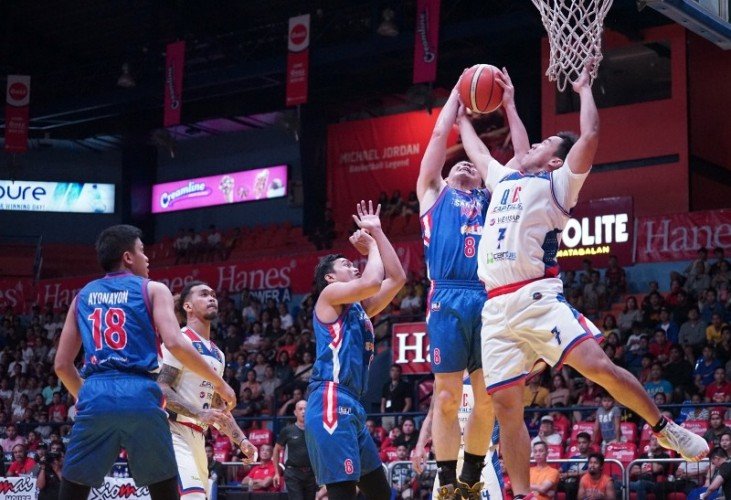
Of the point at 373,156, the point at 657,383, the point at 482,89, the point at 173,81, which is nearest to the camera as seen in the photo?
the point at 482,89

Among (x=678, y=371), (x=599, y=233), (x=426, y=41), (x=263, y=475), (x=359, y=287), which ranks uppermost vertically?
(x=426, y=41)

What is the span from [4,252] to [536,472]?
26303 millimetres

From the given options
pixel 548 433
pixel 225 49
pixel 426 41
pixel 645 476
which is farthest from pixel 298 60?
pixel 645 476

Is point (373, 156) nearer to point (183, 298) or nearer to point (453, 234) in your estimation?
Result: point (183, 298)

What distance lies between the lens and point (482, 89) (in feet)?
24.6

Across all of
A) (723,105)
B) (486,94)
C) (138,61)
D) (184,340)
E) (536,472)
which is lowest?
(536,472)

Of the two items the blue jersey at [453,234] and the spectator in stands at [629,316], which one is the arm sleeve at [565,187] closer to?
the blue jersey at [453,234]

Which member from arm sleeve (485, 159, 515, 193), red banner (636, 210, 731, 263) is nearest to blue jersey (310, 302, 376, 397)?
arm sleeve (485, 159, 515, 193)

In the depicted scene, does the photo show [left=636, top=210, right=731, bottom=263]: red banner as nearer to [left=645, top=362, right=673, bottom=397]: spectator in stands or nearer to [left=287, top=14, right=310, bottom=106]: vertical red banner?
[left=645, top=362, right=673, bottom=397]: spectator in stands

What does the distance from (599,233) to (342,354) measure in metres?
14.8

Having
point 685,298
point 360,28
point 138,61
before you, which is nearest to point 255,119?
point 138,61

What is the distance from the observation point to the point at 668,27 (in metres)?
23.5

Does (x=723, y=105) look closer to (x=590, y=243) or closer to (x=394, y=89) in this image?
(x=590, y=243)

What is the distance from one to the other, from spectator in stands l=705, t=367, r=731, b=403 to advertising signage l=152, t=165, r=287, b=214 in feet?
65.5
